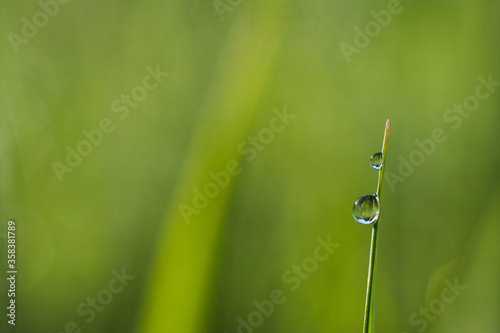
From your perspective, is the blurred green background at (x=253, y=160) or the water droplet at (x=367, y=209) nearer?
the water droplet at (x=367, y=209)

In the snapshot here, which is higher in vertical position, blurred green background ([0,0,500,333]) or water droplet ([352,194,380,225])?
blurred green background ([0,0,500,333])

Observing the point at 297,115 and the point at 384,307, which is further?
the point at 297,115

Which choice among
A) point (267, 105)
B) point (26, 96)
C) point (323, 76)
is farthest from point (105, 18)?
point (323, 76)

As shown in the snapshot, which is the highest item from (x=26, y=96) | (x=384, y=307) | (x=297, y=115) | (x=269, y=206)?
(x=297, y=115)

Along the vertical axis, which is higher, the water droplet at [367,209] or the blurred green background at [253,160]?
the blurred green background at [253,160]

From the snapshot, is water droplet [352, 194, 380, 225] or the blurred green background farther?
the blurred green background

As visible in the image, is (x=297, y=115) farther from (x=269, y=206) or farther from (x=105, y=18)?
(x=105, y=18)

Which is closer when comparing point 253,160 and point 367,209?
point 367,209

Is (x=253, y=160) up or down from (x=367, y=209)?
up
